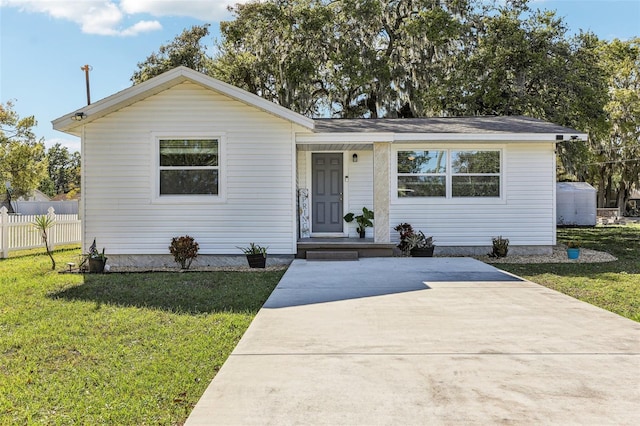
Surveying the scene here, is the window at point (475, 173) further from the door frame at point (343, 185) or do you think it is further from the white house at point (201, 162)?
the door frame at point (343, 185)

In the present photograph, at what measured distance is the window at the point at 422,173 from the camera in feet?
36.0

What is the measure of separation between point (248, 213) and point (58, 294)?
3983 millimetres

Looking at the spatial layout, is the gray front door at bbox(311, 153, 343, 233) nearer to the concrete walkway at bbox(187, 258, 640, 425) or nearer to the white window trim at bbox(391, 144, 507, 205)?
the white window trim at bbox(391, 144, 507, 205)

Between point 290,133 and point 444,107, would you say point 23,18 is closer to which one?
point 290,133

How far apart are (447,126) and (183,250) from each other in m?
6.66

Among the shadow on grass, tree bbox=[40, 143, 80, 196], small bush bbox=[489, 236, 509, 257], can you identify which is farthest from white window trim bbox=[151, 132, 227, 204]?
tree bbox=[40, 143, 80, 196]

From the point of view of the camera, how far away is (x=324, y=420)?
2.59 meters

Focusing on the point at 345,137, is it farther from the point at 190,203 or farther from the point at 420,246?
the point at 190,203

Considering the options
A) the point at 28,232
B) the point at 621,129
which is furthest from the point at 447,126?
the point at 621,129

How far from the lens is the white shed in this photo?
2388 centimetres

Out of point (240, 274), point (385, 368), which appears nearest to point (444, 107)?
point (240, 274)

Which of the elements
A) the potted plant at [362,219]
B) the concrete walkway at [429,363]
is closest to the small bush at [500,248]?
the potted plant at [362,219]

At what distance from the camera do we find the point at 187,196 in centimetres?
975

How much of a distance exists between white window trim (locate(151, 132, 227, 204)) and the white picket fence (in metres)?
3.46
